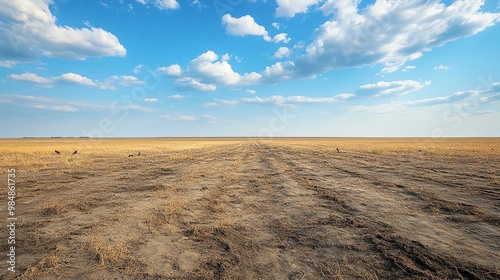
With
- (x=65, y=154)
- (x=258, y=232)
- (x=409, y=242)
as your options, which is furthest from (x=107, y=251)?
(x=65, y=154)

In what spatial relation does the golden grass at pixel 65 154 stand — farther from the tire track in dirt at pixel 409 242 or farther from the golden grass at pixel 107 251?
the tire track in dirt at pixel 409 242

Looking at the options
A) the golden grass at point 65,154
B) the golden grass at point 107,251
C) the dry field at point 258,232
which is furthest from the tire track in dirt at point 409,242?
the golden grass at point 65,154

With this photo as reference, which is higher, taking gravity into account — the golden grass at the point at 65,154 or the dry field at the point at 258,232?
the golden grass at the point at 65,154

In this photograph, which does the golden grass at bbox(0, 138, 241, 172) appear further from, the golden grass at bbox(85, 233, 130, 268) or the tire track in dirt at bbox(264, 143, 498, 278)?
the tire track in dirt at bbox(264, 143, 498, 278)

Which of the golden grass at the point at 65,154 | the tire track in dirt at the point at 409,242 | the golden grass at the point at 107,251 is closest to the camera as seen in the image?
the tire track in dirt at the point at 409,242

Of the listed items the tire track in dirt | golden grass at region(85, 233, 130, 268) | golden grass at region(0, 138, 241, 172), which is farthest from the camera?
golden grass at region(0, 138, 241, 172)

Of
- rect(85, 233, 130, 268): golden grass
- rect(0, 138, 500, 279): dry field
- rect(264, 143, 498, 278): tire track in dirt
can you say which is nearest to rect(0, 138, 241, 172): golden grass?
rect(0, 138, 500, 279): dry field

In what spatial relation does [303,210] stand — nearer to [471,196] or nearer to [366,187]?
[366,187]

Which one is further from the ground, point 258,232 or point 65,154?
point 65,154

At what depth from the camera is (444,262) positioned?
148 inches

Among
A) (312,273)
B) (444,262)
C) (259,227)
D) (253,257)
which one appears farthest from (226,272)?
(444,262)

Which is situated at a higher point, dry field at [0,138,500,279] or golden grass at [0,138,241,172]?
golden grass at [0,138,241,172]

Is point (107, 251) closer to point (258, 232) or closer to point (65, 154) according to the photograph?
point (258, 232)

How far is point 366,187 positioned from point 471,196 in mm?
3196
